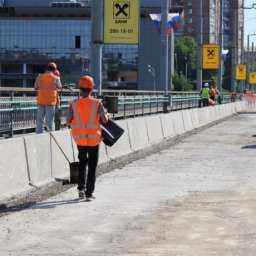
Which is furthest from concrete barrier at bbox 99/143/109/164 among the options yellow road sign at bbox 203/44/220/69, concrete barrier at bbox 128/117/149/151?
yellow road sign at bbox 203/44/220/69

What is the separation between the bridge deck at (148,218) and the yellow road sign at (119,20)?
164 inches

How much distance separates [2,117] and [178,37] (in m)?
166

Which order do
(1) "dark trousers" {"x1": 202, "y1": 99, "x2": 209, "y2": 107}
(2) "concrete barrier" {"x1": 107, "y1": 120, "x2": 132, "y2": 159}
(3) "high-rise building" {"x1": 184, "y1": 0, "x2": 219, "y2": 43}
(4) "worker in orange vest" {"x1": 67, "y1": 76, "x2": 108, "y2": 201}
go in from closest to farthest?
1. (4) "worker in orange vest" {"x1": 67, "y1": 76, "x2": 108, "y2": 201}
2. (2) "concrete barrier" {"x1": 107, "y1": 120, "x2": 132, "y2": 159}
3. (1) "dark trousers" {"x1": 202, "y1": 99, "x2": 209, "y2": 107}
4. (3) "high-rise building" {"x1": 184, "y1": 0, "x2": 219, "y2": 43}

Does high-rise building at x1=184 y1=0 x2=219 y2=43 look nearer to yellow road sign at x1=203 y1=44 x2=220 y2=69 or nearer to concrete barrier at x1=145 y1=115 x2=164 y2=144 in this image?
yellow road sign at x1=203 y1=44 x2=220 y2=69

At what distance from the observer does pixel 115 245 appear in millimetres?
7680

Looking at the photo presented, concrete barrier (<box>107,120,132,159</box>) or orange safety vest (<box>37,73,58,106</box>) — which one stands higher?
orange safety vest (<box>37,73,58,106</box>)

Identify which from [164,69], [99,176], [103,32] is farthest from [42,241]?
[164,69]

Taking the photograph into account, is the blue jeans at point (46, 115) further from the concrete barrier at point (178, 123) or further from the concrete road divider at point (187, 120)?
the concrete road divider at point (187, 120)

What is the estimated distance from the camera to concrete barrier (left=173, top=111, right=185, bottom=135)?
88.5 ft

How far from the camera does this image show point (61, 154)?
1359 centimetres

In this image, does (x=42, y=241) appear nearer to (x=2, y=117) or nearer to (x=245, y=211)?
(x=245, y=211)

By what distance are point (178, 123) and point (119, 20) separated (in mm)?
9954

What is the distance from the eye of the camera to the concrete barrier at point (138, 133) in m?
19.4

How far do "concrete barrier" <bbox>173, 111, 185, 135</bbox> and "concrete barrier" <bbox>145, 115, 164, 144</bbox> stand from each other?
3037 millimetres
